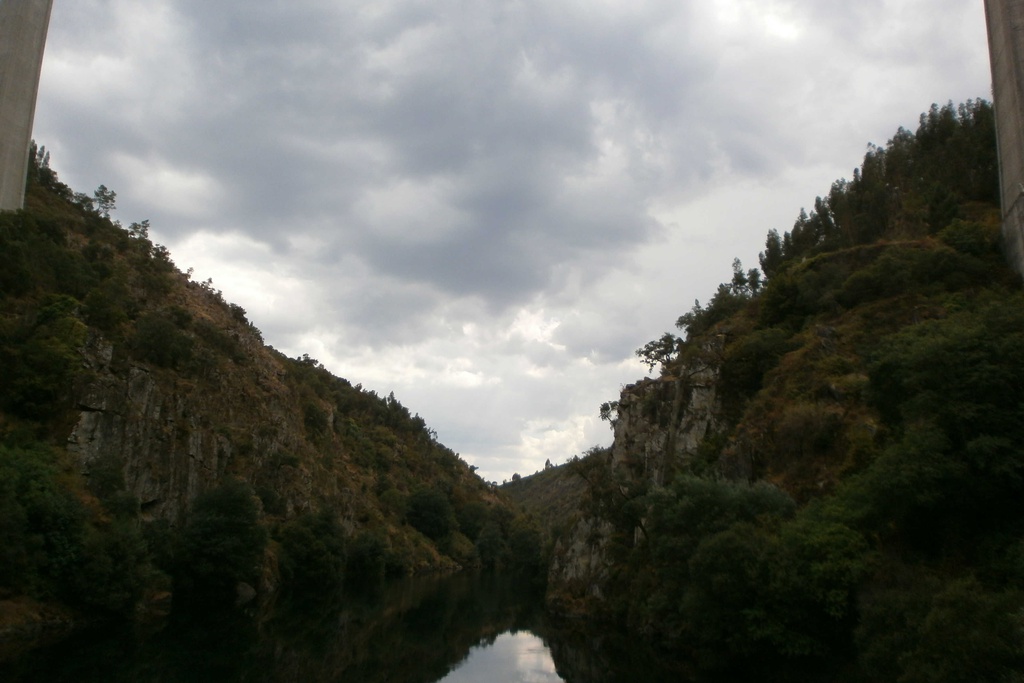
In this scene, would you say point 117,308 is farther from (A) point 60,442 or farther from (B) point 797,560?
(B) point 797,560

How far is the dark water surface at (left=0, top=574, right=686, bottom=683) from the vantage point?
2905 centimetres

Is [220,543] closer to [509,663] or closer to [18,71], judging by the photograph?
[509,663]

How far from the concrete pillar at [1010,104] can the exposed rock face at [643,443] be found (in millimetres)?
21293

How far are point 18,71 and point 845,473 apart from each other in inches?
2398

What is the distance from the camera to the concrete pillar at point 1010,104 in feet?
145

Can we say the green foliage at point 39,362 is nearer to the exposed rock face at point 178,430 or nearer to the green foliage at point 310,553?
the exposed rock face at point 178,430

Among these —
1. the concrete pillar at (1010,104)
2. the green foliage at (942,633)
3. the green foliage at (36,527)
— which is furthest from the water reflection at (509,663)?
the concrete pillar at (1010,104)

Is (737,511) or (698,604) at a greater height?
(737,511)

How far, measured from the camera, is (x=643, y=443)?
60.6m

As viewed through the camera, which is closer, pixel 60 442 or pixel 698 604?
pixel 698 604

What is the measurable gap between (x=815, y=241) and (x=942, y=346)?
199ft

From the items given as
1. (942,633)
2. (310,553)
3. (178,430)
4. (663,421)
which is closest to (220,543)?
(178,430)

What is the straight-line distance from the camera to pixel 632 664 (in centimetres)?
3484

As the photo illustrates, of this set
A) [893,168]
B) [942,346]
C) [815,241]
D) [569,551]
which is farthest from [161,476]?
[893,168]
